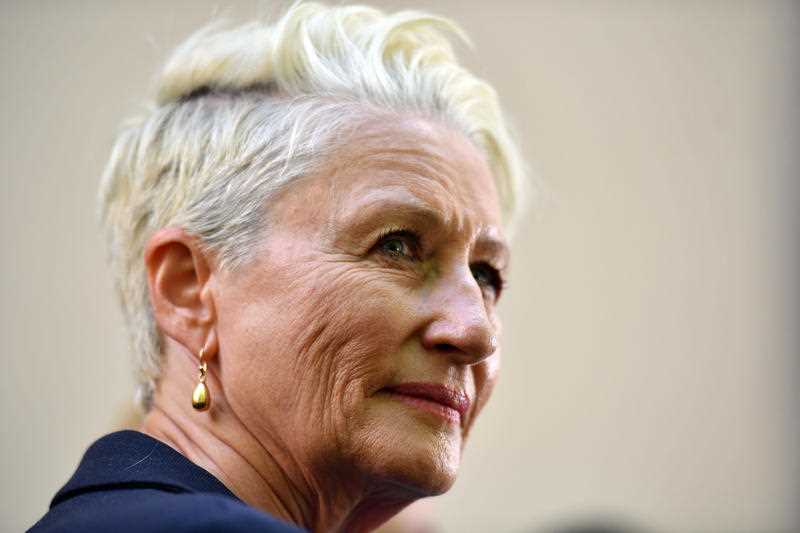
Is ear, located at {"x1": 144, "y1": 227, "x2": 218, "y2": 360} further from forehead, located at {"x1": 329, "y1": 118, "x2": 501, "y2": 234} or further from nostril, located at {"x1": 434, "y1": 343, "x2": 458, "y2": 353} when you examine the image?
nostril, located at {"x1": 434, "y1": 343, "x2": 458, "y2": 353}

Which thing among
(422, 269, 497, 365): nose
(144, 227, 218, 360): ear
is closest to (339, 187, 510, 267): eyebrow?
(422, 269, 497, 365): nose

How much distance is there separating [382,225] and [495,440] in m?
3.91

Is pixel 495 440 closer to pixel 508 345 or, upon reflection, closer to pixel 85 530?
pixel 508 345

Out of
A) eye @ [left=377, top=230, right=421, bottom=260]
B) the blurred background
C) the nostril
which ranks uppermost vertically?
the blurred background

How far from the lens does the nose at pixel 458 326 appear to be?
1828 millimetres

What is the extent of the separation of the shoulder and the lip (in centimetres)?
40

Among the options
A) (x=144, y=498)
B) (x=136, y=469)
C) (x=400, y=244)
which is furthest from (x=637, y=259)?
(x=144, y=498)

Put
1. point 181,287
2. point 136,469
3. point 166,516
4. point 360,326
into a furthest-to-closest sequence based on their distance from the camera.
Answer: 1. point 181,287
2. point 360,326
3. point 136,469
4. point 166,516

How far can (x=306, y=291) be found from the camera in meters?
1.83

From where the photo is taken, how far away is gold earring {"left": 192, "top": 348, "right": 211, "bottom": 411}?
185 centimetres

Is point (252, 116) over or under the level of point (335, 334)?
over

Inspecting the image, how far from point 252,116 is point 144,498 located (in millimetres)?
714

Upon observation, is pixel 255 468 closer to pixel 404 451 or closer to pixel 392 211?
pixel 404 451

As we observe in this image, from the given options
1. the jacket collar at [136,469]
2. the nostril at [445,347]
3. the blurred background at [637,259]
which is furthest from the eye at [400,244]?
the blurred background at [637,259]
